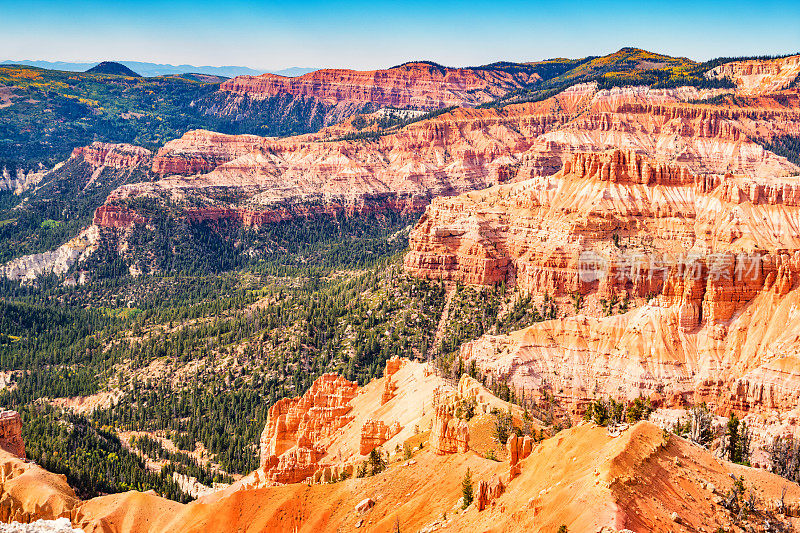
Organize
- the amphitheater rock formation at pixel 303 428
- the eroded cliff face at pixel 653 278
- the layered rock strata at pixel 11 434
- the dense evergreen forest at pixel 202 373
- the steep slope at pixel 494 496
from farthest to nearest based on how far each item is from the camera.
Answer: the dense evergreen forest at pixel 202 373 → the eroded cliff face at pixel 653 278 → the layered rock strata at pixel 11 434 → the amphitheater rock formation at pixel 303 428 → the steep slope at pixel 494 496

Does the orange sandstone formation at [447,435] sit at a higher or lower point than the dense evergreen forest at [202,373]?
higher

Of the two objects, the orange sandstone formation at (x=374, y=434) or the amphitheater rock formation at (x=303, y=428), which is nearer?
the amphitheater rock formation at (x=303, y=428)

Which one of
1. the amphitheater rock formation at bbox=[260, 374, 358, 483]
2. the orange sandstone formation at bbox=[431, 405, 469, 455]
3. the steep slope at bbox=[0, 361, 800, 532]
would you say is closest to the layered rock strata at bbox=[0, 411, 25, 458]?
the steep slope at bbox=[0, 361, 800, 532]

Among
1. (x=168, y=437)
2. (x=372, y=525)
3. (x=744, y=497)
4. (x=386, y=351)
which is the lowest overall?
(x=168, y=437)

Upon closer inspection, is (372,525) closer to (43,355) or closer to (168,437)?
Answer: (168,437)

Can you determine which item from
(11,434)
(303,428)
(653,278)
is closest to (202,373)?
(11,434)

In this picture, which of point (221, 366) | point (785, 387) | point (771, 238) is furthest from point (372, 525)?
point (771, 238)

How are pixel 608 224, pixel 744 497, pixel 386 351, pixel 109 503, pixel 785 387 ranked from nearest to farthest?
pixel 744 497
pixel 109 503
pixel 785 387
pixel 386 351
pixel 608 224

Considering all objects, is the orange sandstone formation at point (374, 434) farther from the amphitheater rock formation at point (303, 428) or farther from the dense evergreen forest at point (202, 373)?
the dense evergreen forest at point (202, 373)

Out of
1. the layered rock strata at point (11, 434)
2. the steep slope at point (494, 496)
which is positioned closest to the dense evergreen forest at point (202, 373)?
the layered rock strata at point (11, 434)

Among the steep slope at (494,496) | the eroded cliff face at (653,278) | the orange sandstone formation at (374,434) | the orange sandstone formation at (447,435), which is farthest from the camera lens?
the eroded cliff face at (653,278)

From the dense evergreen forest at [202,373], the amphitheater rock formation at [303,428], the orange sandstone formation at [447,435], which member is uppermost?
the orange sandstone formation at [447,435]
